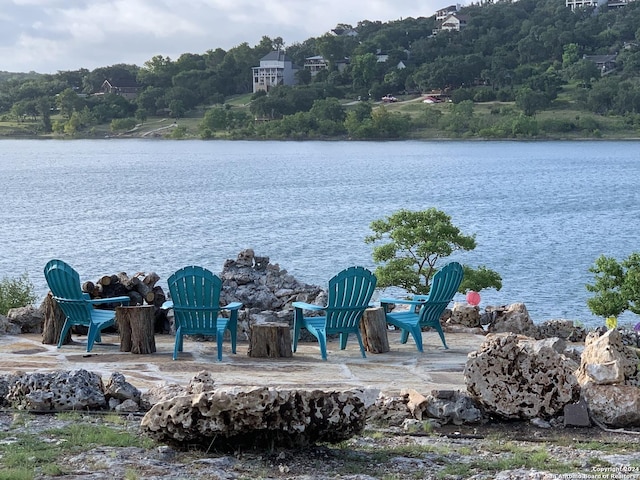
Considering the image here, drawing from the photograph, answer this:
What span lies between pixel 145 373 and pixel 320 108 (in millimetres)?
115438

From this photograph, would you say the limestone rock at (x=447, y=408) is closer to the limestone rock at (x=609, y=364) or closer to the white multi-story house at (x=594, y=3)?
the limestone rock at (x=609, y=364)

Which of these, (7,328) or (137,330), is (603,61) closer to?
(7,328)

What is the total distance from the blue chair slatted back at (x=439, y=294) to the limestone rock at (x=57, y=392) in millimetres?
3817

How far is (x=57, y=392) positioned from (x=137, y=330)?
2.65 m

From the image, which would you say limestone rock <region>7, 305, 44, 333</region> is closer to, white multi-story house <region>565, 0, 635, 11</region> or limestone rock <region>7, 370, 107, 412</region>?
limestone rock <region>7, 370, 107, 412</region>

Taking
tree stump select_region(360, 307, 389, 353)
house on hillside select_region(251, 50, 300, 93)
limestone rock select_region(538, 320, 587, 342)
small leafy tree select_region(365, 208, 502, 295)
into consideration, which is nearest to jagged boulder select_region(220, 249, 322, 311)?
tree stump select_region(360, 307, 389, 353)

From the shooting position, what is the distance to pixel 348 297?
9.70 metres

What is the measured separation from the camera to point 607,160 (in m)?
92.9

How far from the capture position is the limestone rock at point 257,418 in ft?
18.1

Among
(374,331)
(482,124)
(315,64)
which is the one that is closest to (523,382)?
(374,331)

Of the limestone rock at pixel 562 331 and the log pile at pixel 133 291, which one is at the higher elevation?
the log pile at pixel 133 291

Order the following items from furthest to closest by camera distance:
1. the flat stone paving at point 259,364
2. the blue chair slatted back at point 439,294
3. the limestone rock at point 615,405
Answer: the blue chair slatted back at point 439,294, the flat stone paving at point 259,364, the limestone rock at point 615,405

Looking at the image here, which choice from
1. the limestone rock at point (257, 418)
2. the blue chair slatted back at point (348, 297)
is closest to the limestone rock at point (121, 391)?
the limestone rock at point (257, 418)

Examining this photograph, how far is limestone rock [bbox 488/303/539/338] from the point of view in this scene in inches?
462
